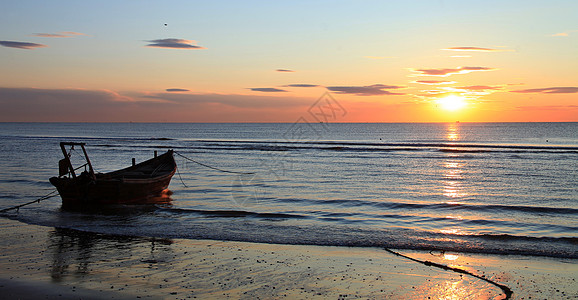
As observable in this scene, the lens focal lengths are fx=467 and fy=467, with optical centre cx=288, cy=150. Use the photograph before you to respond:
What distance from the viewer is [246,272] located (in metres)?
9.43

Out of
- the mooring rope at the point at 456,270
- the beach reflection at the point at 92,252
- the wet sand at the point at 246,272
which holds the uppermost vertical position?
the mooring rope at the point at 456,270

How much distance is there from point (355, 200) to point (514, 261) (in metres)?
9.38

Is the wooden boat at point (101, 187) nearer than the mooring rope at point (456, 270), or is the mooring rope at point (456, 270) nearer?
the mooring rope at point (456, 270)

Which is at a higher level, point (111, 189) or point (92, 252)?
point (111, 189)

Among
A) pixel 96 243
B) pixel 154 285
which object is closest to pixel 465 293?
pixel 154 285

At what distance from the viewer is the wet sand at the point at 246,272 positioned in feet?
27.0

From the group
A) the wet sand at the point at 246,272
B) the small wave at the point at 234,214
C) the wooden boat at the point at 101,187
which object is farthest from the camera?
the wooden boat at the point at 101,187

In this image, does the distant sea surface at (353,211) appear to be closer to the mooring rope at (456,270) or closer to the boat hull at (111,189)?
the boat hull at (111,189)

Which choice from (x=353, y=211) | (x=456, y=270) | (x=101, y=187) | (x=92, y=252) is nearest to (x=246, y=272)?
(x=92, y=252)

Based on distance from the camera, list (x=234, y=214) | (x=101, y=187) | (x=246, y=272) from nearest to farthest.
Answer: (x=246, y=272) < (x=234, y=214) < (x=101, y=187)

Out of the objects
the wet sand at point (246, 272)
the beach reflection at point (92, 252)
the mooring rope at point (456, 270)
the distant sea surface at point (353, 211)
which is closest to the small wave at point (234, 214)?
the distant sea surface at point (353, 211)

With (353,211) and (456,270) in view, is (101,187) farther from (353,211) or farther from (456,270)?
(456,270)

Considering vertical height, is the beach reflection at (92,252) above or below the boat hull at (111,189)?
below

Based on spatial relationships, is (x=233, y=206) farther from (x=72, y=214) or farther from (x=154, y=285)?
(x=154, y=285)
